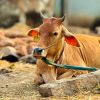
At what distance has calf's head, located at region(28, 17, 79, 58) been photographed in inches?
381

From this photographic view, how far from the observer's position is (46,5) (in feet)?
80.5

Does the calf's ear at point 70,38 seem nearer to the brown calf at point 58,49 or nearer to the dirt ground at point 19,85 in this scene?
the brown calf at point 58,49

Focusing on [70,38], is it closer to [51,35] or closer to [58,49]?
[58,49]

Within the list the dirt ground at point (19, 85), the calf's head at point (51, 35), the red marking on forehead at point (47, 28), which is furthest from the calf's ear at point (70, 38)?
the dirt ground at point (19, 85)

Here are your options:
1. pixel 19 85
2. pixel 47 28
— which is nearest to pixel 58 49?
pixel 47 28

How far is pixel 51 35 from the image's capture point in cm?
983

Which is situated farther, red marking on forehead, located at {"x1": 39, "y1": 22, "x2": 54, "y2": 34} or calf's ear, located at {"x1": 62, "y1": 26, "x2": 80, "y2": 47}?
calf's ear, located at {"x1": 62, "y1": 26, "x2": 80, "y2": 47}

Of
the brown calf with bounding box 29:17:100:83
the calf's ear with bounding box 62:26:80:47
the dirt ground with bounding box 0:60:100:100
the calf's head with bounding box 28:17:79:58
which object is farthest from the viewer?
the calf's ear with bounding box 62:26:80:47

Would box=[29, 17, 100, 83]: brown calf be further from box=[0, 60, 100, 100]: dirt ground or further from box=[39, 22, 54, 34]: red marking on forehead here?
box=[0, 60, 100, 100]: dirt ground

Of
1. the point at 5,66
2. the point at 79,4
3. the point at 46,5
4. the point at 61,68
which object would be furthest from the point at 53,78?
the point at 79,4

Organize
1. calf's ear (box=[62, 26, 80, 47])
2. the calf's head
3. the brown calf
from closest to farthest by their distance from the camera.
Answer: the calf's head → the brown calf → calf's ear (box=[62, 26, 80, 47])

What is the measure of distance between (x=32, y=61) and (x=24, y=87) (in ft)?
12.8

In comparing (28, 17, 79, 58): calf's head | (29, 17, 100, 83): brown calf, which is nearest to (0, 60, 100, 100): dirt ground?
(29, 17, 100, 83): brown calf

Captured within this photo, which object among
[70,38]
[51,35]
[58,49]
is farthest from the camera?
[70,38]
